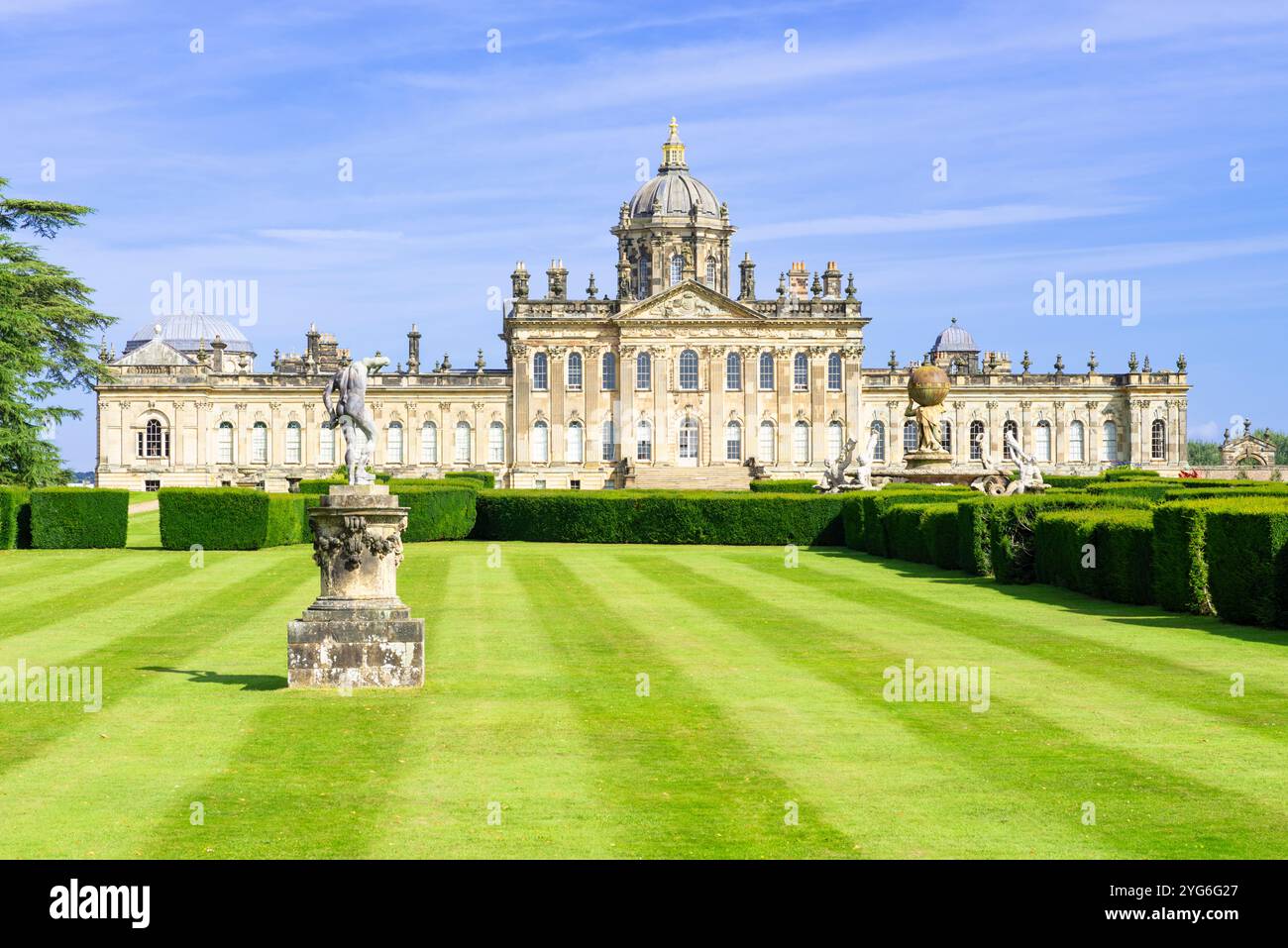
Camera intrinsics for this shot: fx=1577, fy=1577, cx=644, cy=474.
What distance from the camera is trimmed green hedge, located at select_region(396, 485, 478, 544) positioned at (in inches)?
1725

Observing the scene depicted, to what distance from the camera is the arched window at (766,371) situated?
84.8 m

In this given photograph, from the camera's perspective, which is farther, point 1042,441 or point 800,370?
point 1042,441

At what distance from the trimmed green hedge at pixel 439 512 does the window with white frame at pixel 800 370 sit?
1587 inches

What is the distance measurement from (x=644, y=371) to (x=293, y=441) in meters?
19.6

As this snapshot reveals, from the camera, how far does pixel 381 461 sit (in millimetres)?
86438

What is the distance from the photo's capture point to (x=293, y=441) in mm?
86375

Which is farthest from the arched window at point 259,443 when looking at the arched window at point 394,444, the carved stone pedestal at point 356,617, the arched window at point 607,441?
the carved stone pedestal at point 356,617

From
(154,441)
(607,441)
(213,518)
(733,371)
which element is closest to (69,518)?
(213,518)

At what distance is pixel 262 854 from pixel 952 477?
134 ft

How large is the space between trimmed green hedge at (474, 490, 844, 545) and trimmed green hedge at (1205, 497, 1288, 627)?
72.4 feet

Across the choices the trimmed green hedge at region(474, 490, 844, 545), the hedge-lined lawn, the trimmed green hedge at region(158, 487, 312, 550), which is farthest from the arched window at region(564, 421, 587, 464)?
the hedge-lined lawn

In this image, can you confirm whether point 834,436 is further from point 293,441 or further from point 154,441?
point 154,441
